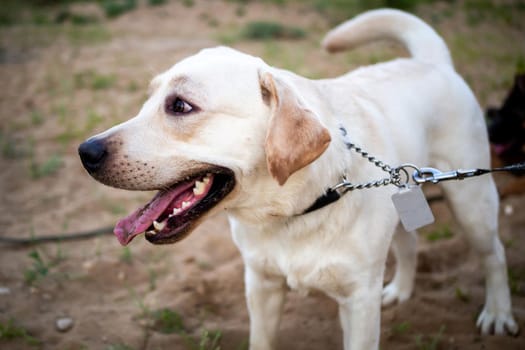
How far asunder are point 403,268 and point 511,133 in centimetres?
185

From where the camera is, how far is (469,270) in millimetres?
3199

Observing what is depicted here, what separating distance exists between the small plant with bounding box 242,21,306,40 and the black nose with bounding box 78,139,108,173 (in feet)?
20.9

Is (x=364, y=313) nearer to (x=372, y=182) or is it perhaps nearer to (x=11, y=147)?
(x=372, y=182)

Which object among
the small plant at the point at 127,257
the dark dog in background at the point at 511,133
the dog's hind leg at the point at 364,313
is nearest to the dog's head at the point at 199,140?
the dog's hind leg at the point at 364,313

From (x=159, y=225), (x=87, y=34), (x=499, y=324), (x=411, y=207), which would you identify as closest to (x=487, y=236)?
(x=499, y=324)

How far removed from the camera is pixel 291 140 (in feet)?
5.43

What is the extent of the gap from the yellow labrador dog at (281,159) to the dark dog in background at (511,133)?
5.64 feet

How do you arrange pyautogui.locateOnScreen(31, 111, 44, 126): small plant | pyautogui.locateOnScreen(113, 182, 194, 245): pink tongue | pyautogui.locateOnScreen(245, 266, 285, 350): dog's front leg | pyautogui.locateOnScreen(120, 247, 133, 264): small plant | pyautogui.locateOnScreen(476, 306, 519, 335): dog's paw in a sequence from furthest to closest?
pyautogui.locateOnScreen(31, 111, 44, 126): small plant
pyautogui.locateOnScreen(120, 247, 133, 264): small plant
pyautogui.locateOnScreen(476, 306, 519, 335): dog's paw
pyautogui.locateOnScreen(245, 266, 285, 350): dog's front leg
pyautogui.locateOnScreen(113, 182, 194, 245): pink tongue

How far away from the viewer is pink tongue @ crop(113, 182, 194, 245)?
1890mm

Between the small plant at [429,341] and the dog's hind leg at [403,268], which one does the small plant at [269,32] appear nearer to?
the dog's hind leg at [403,268]

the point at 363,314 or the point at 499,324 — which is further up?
the point at 363,314

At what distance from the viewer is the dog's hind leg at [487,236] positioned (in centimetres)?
256

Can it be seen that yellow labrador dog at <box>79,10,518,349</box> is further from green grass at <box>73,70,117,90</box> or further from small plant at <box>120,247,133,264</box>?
green grass at <box>73,70,117,90</box>

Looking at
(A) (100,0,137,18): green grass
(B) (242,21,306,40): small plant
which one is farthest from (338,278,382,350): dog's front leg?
(A) (100,0,137,18): green grass
